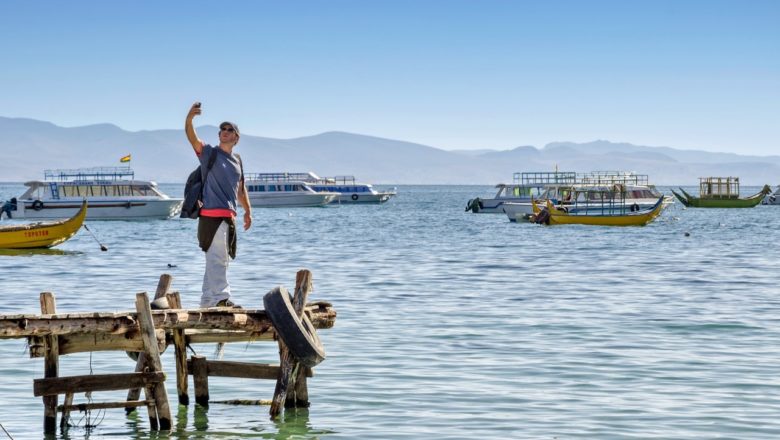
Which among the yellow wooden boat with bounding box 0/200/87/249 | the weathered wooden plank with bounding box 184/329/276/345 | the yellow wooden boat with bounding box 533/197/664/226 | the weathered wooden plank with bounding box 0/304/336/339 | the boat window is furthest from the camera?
the boat window

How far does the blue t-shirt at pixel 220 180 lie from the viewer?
13008mm

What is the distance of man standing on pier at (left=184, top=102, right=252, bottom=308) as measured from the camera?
1302 cm

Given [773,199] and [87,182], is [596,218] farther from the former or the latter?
[773,199]

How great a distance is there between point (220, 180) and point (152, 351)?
2069mm

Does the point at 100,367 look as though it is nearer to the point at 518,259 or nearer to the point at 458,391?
the point at 458,391

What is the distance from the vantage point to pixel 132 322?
11.9m

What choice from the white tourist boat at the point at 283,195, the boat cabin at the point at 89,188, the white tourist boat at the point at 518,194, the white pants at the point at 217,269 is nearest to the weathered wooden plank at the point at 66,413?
the white pants at the point at 217,269

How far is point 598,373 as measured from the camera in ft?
54.9

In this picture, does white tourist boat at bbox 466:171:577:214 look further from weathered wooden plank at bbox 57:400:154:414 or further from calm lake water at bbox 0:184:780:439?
weathered wooden plank at bbox 57:400:154:414

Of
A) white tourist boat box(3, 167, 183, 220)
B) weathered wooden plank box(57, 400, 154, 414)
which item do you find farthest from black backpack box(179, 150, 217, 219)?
white tourist boat box(3, 167, 183, 220)

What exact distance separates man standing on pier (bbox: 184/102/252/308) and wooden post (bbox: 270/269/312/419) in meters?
0.91

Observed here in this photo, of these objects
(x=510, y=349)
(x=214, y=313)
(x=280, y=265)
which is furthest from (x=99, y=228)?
(x=214, y=313)

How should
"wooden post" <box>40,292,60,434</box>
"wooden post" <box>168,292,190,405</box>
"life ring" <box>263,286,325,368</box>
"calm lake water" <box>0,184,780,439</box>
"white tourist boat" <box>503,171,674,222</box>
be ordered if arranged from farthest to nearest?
"white tourist boat" <box>503,171,674,222</box> → "calm lake water" <box>0,184,780,439</box> → "wooden post" <box>168,292,190,405</box> → "life ring" <box>263,286,325,368</box> → "wooden post" <box>40,292,60,434</box>

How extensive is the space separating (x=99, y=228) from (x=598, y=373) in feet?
209
